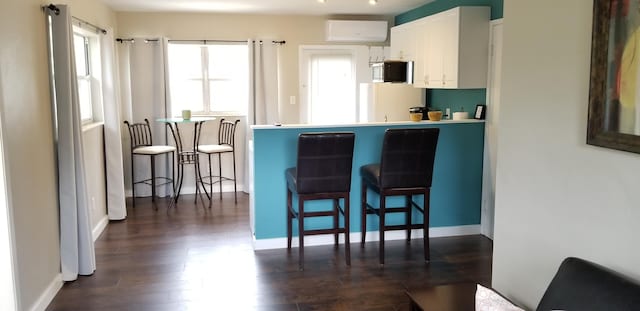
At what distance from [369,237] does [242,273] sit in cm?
130

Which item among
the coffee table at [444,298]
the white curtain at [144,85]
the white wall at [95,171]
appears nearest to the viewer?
the coffee table at [444,298]

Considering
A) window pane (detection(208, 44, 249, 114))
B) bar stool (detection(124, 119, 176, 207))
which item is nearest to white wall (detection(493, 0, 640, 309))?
bar stool (detection(124, 119, 176, 207))

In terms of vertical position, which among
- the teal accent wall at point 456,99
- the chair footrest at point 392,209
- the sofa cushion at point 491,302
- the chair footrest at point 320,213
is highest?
the teal accent wall at point 456,99

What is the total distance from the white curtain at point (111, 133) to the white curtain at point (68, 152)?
1444 millimetres

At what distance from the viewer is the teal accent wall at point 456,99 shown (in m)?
4.96

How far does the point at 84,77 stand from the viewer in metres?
5.02

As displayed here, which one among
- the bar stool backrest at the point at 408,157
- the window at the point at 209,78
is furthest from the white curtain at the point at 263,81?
the bar stool backrest at the point at 408,157

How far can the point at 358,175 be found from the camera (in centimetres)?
458

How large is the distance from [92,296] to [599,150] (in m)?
3.12

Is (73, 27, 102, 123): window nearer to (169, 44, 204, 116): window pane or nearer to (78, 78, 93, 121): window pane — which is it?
(78, 78, 93, 121): window pane

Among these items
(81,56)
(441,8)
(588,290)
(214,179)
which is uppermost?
(441,8)

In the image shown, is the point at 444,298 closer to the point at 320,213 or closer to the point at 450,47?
the point at 320,213

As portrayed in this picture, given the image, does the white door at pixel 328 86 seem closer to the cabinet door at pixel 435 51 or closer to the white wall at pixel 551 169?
the cabinet door at pixel 435 51

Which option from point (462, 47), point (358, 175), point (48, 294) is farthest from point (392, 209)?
point (48, 294)
